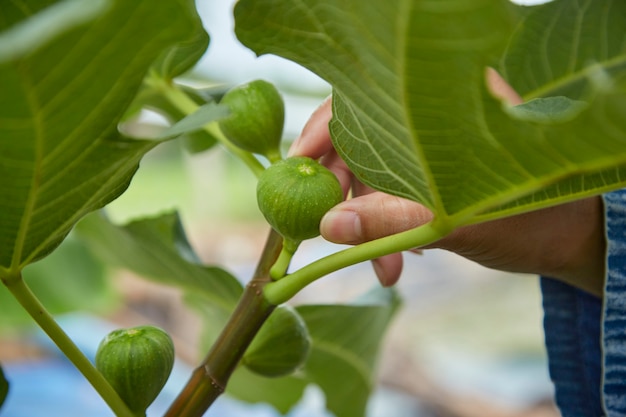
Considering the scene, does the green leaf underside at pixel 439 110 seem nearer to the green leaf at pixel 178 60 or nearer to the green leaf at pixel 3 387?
the green leaf at pixel 178 60

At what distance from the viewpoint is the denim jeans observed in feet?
1.90

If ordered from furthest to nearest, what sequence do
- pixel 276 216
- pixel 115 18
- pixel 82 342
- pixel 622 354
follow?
1. pixel 82 342
2. pixel 622 354
3. pixel 276 216
4. pixel 115 18

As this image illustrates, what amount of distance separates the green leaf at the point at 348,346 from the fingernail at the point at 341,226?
195 millimetres

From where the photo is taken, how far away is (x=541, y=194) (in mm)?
373

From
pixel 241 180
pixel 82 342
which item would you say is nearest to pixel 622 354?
pixel 82 342

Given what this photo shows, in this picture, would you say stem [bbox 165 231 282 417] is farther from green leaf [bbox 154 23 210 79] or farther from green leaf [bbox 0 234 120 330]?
green leaf [bbox 0 234 120 330]

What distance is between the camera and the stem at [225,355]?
0.45 metres

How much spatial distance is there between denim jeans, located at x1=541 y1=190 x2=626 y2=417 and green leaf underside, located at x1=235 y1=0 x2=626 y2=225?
0.23 m

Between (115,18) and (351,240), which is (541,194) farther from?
(115,18)

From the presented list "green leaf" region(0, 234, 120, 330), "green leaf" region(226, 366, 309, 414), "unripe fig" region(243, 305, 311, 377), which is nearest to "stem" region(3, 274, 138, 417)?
"unripe fig" region(243, 305, 311, 377)

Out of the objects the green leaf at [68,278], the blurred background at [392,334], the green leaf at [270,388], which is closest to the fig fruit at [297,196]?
the green leaf at [270,388]

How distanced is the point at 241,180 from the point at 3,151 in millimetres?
7341

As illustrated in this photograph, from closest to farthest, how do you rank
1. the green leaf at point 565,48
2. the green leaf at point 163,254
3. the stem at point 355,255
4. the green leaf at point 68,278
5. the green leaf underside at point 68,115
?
the green leaf underside at point 68,115, the stem at point 355,255, the green leaf at point 565,48, the green leaf at point 163,254, the green leaf at point 68,278

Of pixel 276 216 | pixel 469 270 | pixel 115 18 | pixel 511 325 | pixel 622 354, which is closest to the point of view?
pixel 115 18
